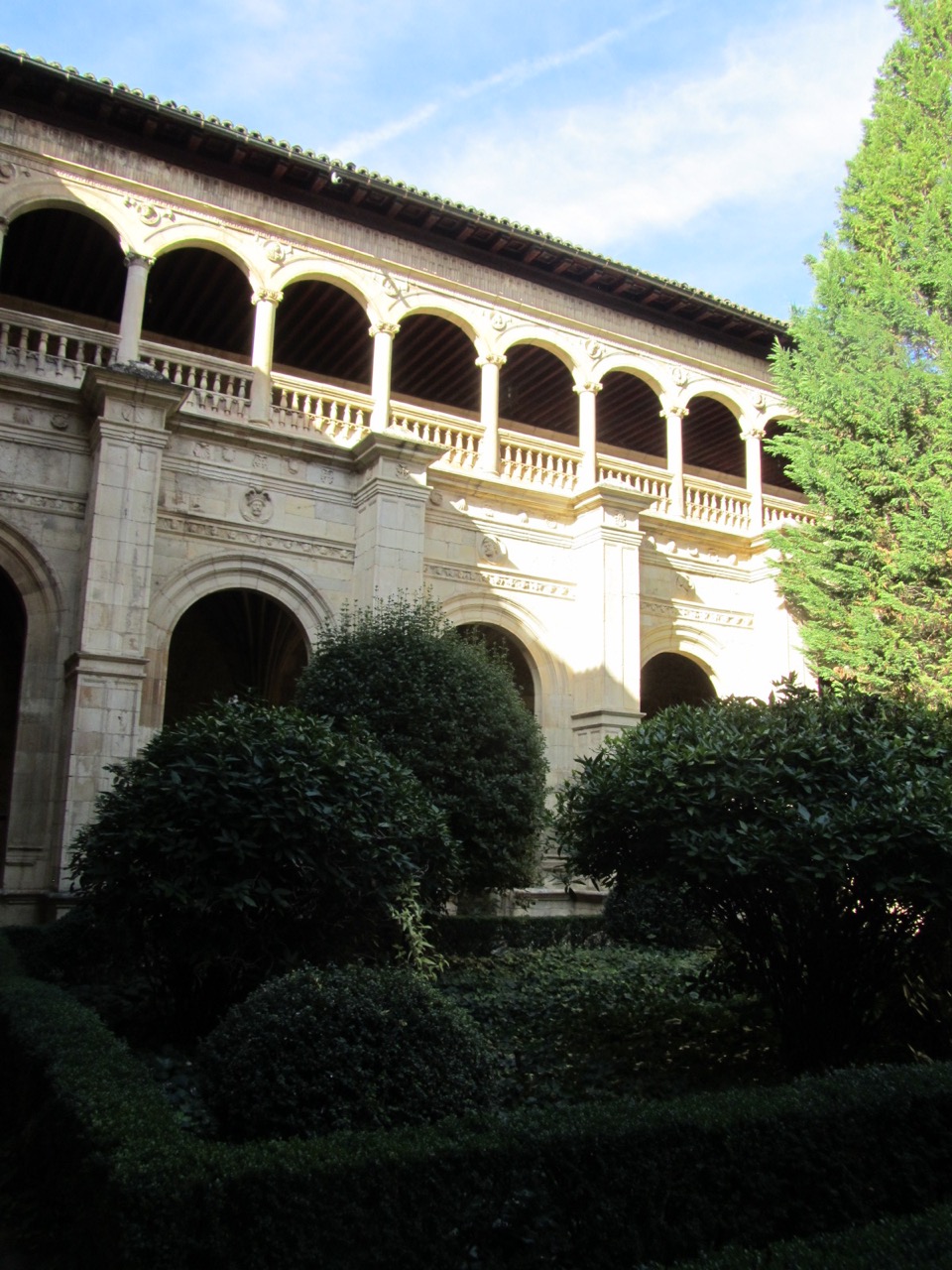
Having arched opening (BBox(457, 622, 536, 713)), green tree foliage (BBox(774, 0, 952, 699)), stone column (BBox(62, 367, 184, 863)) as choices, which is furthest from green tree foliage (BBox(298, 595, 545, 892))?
green tree foliage (BBox(774, 0, 952, 699))

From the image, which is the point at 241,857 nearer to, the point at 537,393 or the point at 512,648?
the point at 512,648

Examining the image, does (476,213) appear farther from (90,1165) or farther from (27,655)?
(90,1165)

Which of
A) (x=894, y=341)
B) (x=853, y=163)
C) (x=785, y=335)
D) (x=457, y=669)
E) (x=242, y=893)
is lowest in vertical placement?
(x=242, y=893)

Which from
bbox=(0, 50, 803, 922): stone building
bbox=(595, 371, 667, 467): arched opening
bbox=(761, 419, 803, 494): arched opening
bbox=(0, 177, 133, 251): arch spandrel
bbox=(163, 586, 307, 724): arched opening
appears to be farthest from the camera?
bbox=(761, 419, 803, 494): arched opening

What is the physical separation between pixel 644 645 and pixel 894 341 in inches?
244

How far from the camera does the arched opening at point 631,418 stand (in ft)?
68.0

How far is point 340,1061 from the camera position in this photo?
5.36m

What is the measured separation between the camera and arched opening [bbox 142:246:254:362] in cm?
1684

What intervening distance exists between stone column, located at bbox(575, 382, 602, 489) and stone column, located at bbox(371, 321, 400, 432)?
3432 mm

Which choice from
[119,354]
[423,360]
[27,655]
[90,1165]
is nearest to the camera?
[90,1165]

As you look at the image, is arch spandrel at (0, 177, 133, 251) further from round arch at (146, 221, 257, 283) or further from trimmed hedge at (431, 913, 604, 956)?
trimmed hedge at (431, 913, 604, 956)

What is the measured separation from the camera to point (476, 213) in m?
16.8

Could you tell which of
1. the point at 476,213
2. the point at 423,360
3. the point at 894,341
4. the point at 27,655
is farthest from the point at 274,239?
the point at 894,341

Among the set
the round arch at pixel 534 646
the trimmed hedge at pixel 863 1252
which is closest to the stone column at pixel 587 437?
the round arch at pixel 534 646
